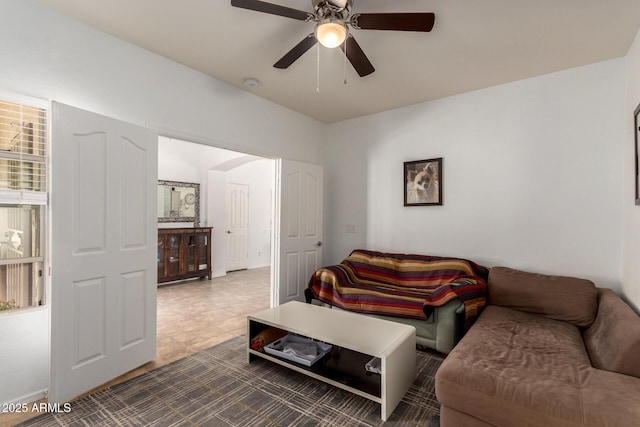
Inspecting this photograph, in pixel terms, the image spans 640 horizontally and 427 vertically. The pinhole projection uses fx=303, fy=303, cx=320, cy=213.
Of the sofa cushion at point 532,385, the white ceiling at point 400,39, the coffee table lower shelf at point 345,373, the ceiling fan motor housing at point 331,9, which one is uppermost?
the white ceiling at point 400,39

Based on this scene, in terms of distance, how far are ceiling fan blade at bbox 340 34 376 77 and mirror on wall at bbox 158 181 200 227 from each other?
467cm

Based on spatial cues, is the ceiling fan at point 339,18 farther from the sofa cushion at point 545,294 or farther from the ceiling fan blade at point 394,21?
the sofa cushion at point 545,294

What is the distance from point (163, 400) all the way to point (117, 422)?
0.91ft

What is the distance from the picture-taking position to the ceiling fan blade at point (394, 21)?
1.72m

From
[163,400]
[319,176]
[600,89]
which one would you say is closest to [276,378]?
[163,400]

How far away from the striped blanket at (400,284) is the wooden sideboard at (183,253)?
3087 mm

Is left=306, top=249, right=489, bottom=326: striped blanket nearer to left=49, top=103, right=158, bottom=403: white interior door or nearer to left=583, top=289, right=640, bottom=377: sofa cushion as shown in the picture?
left=583, top=289, right=640, bottom=377: sofa cushion

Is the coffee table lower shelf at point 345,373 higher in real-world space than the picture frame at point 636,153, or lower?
lower

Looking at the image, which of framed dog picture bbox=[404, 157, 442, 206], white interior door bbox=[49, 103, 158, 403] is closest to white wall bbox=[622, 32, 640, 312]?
framed dog picture bbox=[404, 157, 442, 206]

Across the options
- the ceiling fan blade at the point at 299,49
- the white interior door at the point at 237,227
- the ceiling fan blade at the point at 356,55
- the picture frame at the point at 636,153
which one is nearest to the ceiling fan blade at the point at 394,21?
the ceiling fan blade at the point at 356,55

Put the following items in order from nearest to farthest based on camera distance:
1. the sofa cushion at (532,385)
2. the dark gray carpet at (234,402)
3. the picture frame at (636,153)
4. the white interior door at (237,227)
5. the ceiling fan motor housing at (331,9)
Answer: the sofa cushion at (532,385) < the ceiling fan motor housing at (331,9) < the dark gray carpet at (234,402) < the picture frame at (636,153) < the white interior door at (237,227)

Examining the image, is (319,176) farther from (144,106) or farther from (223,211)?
(223,211)

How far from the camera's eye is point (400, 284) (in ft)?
11.6

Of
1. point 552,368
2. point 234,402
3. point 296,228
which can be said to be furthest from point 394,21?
point 296,228
